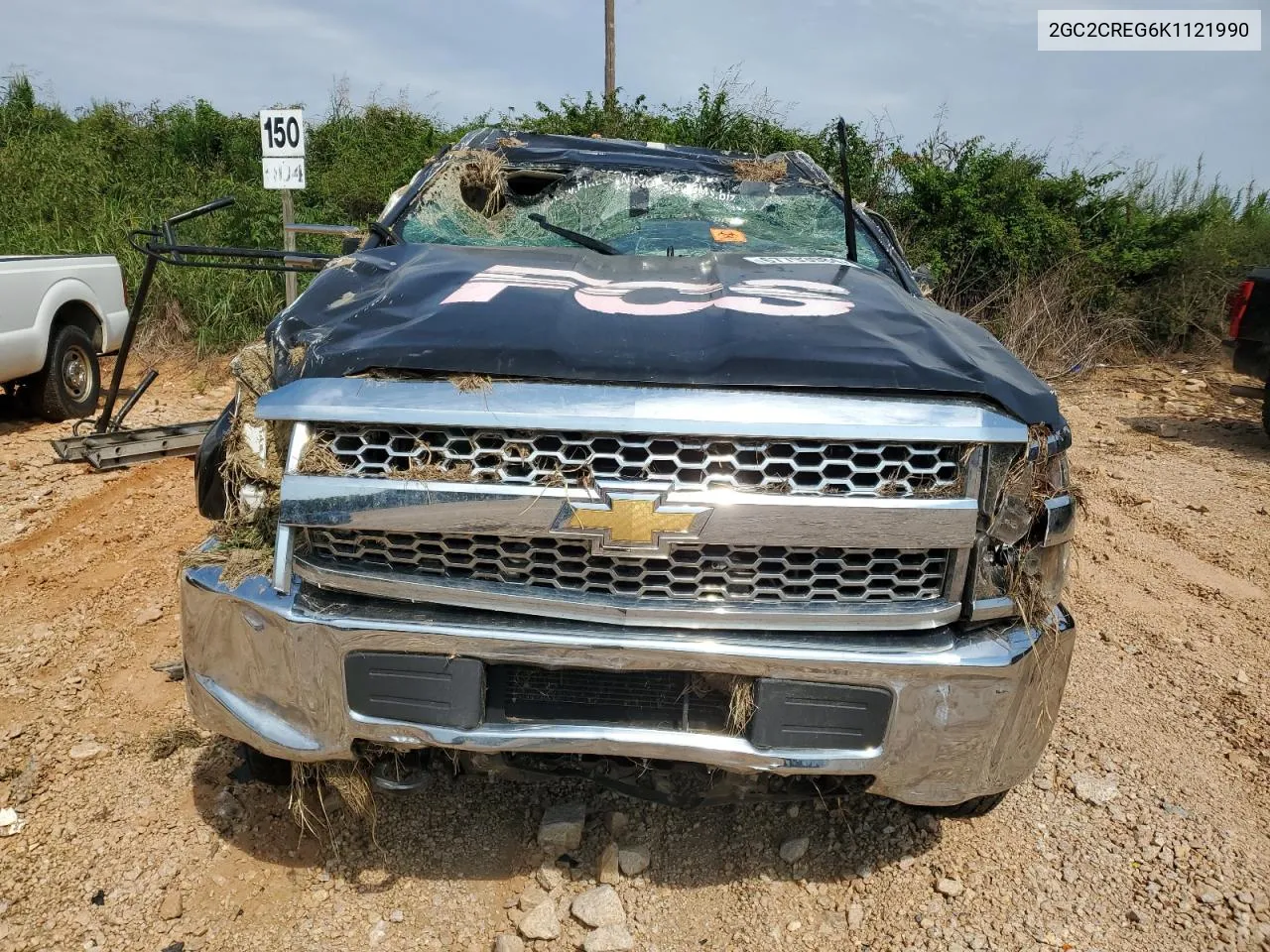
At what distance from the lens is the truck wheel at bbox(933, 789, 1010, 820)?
7.93 feet

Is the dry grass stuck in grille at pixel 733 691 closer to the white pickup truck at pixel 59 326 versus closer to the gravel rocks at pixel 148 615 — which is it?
the gravel rocks at pixel 148 615

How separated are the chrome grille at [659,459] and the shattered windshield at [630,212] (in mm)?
1478

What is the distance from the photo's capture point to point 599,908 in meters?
2.19

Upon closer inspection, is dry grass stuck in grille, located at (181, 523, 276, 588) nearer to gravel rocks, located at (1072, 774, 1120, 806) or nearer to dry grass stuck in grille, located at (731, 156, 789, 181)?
gravel rocks, located at (1072, 774, 1120, 806)

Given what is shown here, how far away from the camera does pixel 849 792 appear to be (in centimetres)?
217

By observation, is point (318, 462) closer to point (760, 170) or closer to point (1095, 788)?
point (1095, 788)

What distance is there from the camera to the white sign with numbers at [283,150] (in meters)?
7.00

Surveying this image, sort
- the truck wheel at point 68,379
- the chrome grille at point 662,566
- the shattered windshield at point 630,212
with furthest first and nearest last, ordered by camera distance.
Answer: the truck wheel at point 68,379
the shattered windshield at point 630,212
the chrome grille at point 662,566

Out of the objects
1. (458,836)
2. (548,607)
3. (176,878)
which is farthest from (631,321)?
(176,878)

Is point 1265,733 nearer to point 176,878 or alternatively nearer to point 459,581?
point 459,581

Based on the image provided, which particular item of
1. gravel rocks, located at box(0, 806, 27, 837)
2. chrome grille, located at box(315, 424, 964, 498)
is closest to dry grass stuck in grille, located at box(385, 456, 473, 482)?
chrome grille, located at box(315, 424, 964, 498)

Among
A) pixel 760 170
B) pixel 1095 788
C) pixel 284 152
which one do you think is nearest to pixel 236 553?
pixel 1095 788

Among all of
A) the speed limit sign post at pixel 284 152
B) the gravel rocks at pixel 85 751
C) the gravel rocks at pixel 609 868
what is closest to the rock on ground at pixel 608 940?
the gravel rocks at pixel 609 868

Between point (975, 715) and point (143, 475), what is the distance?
205 inches
